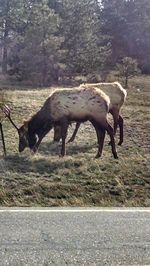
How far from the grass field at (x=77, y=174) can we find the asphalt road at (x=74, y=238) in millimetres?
1141

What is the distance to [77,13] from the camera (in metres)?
38.3

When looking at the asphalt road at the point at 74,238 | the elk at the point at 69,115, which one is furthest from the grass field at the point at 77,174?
the asphalt road at the point at 74,238

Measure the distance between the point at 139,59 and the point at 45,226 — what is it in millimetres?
46566

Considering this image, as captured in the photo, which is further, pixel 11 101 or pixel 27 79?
pixel 27 79

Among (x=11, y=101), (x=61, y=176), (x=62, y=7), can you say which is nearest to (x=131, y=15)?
(x=62, y=7)

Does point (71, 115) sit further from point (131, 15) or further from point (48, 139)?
point (131, 15)

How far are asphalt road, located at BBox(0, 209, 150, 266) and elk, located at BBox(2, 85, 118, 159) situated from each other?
17.4ft

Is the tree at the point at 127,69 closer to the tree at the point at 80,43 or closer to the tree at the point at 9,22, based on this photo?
the tree at the point at 80,43

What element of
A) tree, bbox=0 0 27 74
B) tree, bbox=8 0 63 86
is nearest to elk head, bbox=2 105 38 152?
tree, bbox=8 0 63 86

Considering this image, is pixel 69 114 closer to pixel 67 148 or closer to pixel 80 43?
pixel 67 148

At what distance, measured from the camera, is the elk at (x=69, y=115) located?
13.0 meters

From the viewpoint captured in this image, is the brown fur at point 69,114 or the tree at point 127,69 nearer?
the brown fur at point 69,114

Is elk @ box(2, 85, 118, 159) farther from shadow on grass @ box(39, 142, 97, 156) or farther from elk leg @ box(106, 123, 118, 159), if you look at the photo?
shadow on grass @ box(39, 142, 97, 156)

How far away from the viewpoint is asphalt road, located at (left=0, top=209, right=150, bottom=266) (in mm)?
5465
